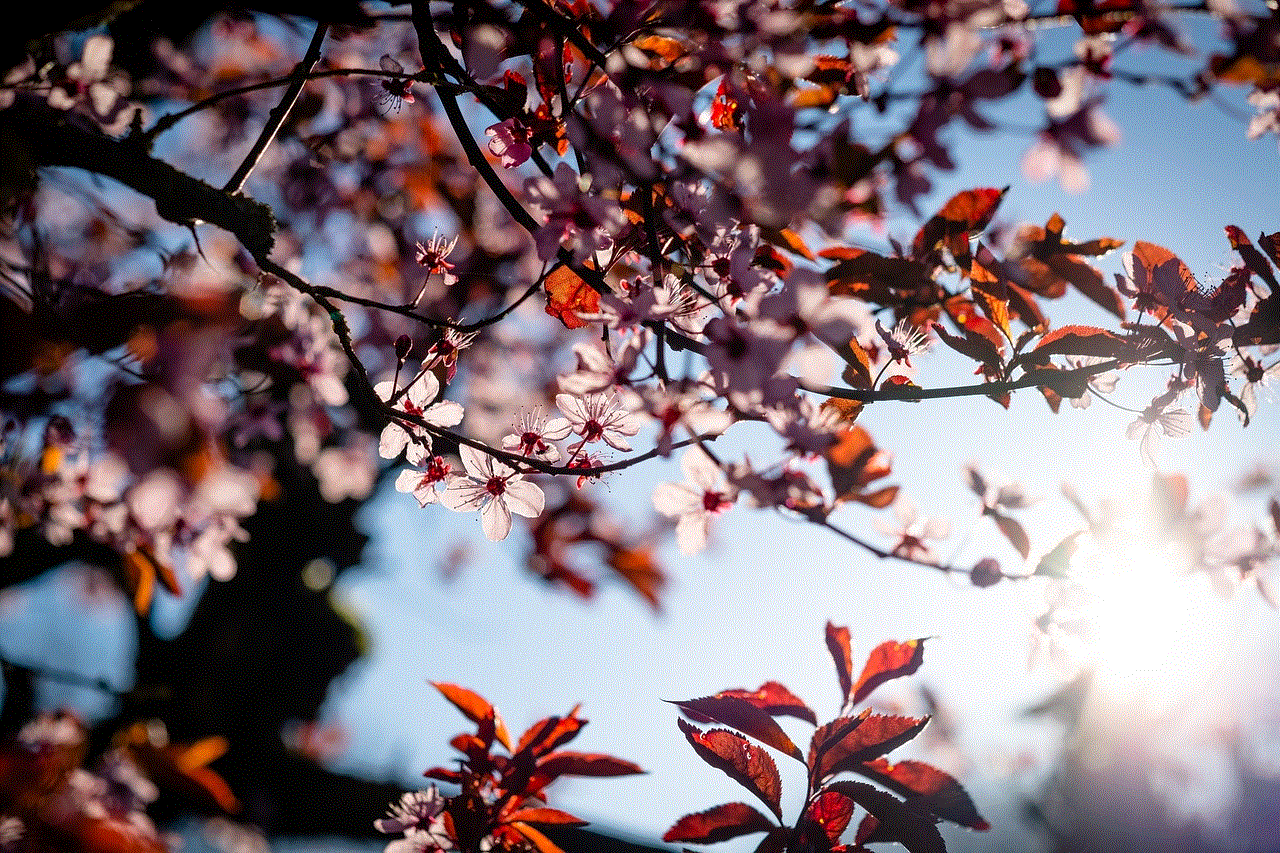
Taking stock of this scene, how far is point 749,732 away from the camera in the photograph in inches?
33.7

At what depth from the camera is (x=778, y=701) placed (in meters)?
0.91

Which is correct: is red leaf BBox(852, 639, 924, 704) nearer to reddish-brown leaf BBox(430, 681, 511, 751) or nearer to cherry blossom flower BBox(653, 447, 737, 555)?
cherry blossom flower BBox(653, 447, 737, 555)

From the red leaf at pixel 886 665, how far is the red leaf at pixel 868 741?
6 centimetres

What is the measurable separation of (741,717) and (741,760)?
5 centimetres

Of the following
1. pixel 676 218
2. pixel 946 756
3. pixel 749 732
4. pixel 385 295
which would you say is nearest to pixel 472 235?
pixel 385 295

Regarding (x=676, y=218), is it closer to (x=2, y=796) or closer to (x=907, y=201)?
(x=907, y=201)

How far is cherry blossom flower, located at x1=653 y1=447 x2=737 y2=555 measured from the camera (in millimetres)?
798

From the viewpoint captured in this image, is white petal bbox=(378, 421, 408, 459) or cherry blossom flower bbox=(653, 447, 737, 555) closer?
cherry blossom flower bbox=(653, 447, 737, 555)

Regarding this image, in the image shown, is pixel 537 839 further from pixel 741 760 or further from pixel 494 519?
pixel 494 519

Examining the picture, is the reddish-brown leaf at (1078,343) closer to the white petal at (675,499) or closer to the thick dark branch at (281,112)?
the white petal at (675,499)

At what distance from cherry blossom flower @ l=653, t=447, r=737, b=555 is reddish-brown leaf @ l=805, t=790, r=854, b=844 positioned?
0.38 metres

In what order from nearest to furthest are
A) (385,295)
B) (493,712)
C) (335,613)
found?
(493,712) → (385,295) → (335,613)

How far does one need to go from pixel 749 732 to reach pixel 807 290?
0.59m

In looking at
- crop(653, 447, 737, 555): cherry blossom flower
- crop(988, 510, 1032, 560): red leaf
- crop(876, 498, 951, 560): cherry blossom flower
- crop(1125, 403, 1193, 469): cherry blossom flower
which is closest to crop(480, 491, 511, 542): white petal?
crop(653, 447, 737, 555): cherry blossom flower
